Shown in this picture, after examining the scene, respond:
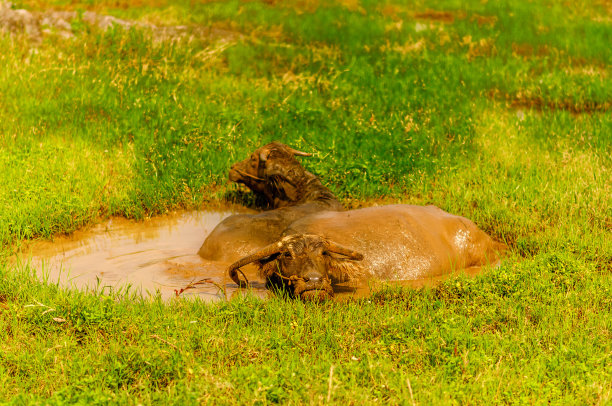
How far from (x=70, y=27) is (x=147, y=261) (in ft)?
30.4

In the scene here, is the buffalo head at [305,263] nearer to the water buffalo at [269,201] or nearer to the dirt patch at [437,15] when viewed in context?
the water buffalo at [269,201]

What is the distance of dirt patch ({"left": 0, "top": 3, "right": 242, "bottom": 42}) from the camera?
13922mm

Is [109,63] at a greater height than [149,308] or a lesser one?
greater

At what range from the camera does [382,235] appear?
6.70 m

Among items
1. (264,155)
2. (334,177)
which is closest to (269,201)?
(264,155)

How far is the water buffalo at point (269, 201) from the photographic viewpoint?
716 centimetres

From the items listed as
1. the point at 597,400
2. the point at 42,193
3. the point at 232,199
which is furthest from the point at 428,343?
the point at 42,193

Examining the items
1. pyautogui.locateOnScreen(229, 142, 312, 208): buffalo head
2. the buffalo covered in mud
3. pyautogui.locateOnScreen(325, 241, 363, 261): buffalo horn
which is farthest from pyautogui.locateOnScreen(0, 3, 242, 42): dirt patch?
pyautogui.locateOnScreen(325, 241, 363, 261): buffalo horn

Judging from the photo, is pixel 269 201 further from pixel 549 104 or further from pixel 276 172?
pixel 549 104

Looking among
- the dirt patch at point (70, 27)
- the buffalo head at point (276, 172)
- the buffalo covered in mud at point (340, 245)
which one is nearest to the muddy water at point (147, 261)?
the buffalo covered in mud at point (340, 245)

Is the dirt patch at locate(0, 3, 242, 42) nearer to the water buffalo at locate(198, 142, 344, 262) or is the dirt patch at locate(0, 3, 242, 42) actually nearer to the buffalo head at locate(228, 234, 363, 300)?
the water buffalo at locate(198, 142, 344, 262)

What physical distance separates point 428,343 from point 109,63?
881 centimetres

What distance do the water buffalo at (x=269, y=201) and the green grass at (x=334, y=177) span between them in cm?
82

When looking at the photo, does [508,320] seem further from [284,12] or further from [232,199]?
[284,12]
